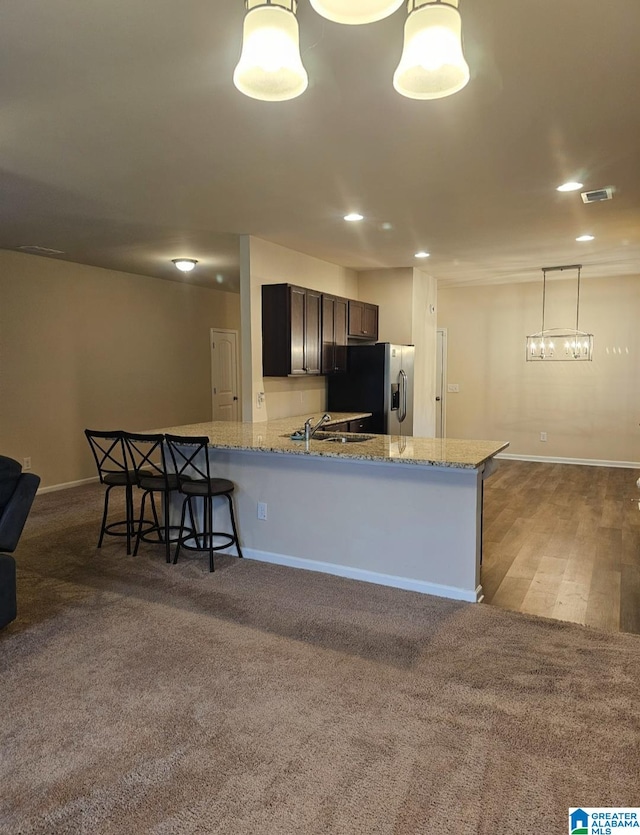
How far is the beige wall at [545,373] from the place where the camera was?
743 cm

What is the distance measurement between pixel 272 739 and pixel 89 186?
11.3 ft

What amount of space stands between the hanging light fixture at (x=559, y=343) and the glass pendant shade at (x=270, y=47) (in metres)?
6.54

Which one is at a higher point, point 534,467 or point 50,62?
point 50,62

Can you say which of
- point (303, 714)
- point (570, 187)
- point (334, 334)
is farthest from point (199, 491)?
point (570, 187)

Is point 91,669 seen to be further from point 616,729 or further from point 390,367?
point 390,367

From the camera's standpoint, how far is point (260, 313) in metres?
5.11

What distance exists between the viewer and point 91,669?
8.24ft

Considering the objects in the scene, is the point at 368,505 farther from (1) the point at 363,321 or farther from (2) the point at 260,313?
(1) the point at 363,321

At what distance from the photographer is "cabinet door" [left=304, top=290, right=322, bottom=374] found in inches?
211

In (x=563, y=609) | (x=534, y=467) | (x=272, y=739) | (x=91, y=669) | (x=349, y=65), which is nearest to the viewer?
(x=272, y=739)

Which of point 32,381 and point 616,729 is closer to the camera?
point 616,729

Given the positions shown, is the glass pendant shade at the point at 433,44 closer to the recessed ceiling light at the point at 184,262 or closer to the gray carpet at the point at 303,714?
the gray carpet at the point at 303,714

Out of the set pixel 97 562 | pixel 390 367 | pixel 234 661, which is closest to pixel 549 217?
pixel 390 367

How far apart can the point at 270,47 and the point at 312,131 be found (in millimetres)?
1284
